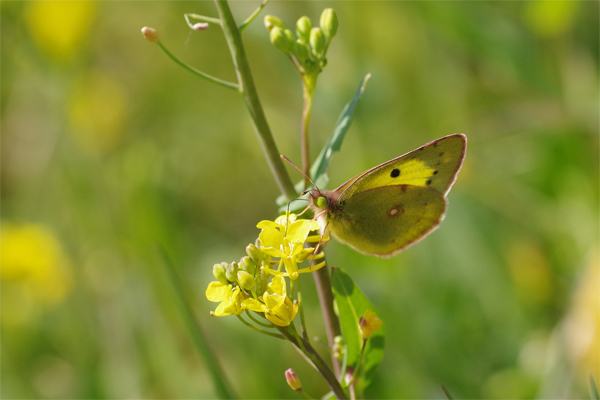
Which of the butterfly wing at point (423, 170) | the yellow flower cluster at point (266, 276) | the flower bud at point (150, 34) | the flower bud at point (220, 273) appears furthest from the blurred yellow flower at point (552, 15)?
the flower bud at point (220, 273)

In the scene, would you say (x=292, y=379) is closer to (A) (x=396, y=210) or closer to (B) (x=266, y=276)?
(B) (x=266, y=276)

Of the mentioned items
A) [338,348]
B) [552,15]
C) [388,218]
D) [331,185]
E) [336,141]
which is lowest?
[331,185]

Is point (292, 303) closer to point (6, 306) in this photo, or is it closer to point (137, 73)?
point (6, 306)

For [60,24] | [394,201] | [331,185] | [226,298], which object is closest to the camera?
[226,298]

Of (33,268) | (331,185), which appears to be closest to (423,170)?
(331,185)

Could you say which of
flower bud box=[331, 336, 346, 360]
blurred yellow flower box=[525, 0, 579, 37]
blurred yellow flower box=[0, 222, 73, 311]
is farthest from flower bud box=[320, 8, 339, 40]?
blurred yellow flower box=[0, 222, 73, 311]

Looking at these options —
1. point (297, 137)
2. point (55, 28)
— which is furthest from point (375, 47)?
point (55, 28)

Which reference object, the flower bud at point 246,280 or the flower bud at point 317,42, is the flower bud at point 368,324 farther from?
the flower bud at point 317,42
